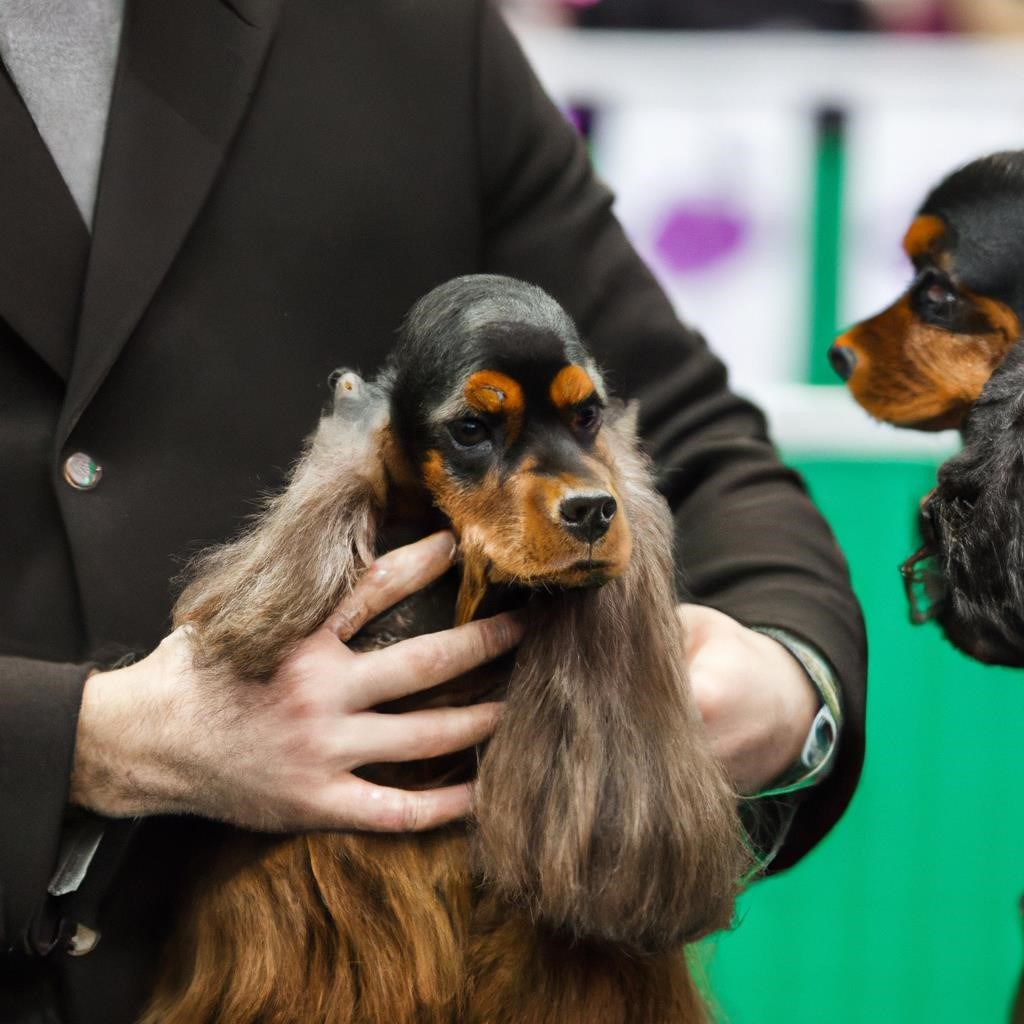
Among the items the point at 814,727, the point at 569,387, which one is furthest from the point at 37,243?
the point at 814,727

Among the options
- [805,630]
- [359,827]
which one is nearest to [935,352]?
[805,630]

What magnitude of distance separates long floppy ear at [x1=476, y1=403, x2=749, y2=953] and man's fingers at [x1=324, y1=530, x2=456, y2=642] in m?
0.07

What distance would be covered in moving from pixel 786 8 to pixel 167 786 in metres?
1.77

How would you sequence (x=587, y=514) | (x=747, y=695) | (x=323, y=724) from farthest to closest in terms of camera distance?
1. (x=747, y=695)
2. (x=323, y=724)
3. (x=587, y=514)

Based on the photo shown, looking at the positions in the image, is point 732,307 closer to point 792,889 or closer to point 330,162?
point 792,889

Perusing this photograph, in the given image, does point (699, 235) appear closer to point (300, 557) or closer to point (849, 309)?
point (849, 309)

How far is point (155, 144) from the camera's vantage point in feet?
3.26

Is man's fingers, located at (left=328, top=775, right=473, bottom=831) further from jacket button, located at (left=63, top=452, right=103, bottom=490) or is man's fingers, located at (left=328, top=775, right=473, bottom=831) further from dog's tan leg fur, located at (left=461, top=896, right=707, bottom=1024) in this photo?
jacket button, located at (left=63, top=452, right=103, bottom=490)

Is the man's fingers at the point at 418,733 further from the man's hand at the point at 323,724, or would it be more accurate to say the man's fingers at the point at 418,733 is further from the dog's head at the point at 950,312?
the dog's head at the point at 950,312

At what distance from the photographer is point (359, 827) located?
0.87m

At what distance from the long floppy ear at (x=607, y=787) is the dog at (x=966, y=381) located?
221 mm

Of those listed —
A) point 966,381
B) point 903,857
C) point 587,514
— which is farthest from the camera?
point 903,857

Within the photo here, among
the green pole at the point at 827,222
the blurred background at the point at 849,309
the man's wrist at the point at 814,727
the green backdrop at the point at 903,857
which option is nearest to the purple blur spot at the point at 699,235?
the blurred background at the point at 849,309

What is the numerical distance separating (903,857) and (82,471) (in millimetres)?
1565
